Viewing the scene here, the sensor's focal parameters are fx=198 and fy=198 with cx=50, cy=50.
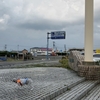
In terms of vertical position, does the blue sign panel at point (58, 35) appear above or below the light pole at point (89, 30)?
above

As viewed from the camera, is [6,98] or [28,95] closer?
[6,98]

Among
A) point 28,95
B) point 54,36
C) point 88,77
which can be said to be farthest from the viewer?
point 54,36

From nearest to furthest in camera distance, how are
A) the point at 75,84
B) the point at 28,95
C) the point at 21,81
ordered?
1. the point at 28,95
2. the point at 21,81
3. the point at 75,84

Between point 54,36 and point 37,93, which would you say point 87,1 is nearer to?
point 37,93

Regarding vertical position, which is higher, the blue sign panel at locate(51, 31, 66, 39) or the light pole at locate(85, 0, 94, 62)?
the blue sign panel at locate(51, 31, 66, 39)

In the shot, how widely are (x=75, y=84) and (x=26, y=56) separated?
33184 mm

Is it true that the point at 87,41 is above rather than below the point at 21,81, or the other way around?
above

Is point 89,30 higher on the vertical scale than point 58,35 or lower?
lower

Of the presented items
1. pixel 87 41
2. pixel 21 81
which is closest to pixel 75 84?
pixel 21 81

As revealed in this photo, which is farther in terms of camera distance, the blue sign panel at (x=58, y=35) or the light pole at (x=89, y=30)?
the blue sign panel at (x=58, y=35)

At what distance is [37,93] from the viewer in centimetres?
584

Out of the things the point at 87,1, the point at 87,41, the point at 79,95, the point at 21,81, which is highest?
the point at 87,1

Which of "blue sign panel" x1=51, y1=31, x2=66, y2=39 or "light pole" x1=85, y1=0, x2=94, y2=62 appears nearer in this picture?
"light pole" x1=85, y1=0, x2=94, y2=62

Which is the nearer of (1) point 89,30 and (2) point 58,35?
(1) point 89,30
